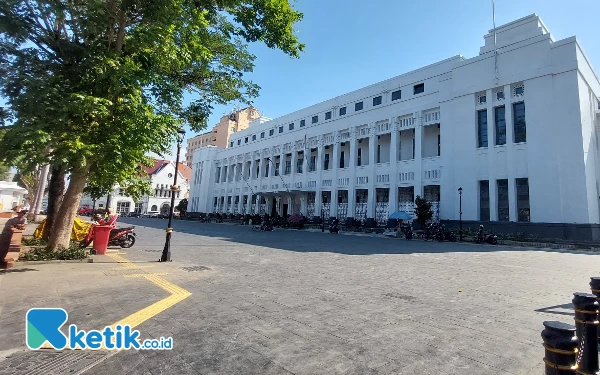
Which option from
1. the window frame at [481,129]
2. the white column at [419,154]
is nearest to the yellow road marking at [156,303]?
the white column at [419,154]

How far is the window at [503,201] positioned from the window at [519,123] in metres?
3.85

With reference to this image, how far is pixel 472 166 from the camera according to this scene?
2852cm

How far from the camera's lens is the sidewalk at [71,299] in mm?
3670

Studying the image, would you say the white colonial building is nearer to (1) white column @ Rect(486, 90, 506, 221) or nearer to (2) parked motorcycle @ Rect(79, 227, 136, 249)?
(1) white column @ Rect(486, 90, 506, 221)

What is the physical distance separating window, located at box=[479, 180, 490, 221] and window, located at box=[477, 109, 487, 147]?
3.63m

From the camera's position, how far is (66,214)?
1026 cm

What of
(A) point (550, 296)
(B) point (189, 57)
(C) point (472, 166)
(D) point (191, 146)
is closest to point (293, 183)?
(C) point (472, 166)

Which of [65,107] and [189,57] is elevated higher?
[189,57]

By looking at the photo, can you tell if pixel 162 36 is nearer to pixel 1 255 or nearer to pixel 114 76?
pixel 114 76

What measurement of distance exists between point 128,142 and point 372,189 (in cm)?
3047

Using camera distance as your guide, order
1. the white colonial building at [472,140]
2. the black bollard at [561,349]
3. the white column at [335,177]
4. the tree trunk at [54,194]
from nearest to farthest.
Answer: the black bollard at [561,349]
the tree trunk at [54,194]
the white colonial building at [472,140]
the white column at [335,177]

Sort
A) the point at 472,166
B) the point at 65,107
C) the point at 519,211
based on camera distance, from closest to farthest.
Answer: the point at 65,107
the point at 519,211
the point at 472,166

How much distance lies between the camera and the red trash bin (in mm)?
11766

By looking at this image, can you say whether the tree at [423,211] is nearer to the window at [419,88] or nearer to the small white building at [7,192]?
the window at [419,88]
